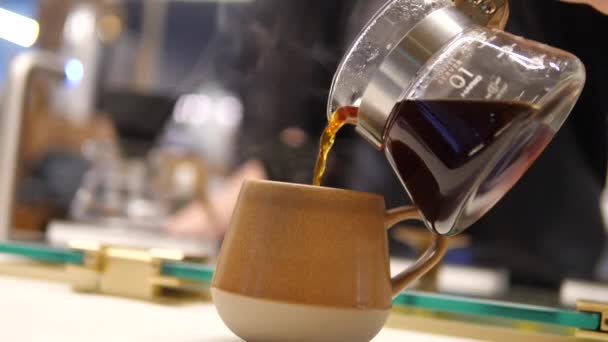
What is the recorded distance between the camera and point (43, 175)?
1.26 m

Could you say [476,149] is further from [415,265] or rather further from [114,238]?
[114,238]

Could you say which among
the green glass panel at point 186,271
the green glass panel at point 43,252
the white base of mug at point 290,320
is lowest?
the green glass panel at point 43,252

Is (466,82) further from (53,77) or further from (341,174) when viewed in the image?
(53,77)

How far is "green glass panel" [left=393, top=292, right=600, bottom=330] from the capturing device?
42 cm

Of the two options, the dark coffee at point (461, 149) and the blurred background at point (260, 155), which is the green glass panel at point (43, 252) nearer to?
the blurred background at point (260, 155)

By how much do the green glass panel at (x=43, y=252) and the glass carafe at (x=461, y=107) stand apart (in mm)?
Result: 302

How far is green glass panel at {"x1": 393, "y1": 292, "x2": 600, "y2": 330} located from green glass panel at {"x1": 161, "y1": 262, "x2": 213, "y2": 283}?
14 centimetres

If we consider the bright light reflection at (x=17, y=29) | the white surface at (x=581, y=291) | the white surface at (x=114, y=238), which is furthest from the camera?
the bright light reflection at (x=17, y=29)

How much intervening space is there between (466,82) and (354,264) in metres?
0.10

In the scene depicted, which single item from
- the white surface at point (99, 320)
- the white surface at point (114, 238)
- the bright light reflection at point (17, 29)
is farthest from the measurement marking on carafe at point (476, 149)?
the bright light reflection at point (17, 29)

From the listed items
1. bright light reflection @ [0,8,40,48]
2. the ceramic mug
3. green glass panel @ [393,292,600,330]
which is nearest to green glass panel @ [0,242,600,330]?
green glass panel @ [393,292,600,330]

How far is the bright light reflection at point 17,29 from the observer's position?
1129 mm

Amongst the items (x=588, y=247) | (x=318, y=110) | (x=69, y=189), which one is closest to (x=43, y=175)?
(x=69, y=189)

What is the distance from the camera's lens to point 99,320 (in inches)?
17.0
